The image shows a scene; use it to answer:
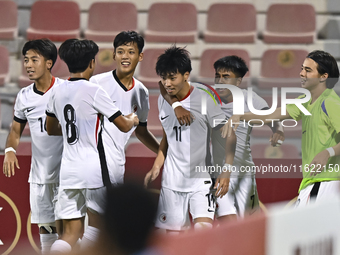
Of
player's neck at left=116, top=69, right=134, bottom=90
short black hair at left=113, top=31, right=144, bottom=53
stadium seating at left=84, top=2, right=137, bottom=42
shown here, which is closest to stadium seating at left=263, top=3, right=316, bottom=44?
stadium seating at left=84, top=2, right=137, bottom=42

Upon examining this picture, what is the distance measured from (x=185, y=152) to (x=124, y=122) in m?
0.49

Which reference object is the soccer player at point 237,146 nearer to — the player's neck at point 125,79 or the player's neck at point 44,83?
the player's neck at point 125,79

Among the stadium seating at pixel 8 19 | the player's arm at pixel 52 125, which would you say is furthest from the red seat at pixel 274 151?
the stadium seating at pixel 8 19

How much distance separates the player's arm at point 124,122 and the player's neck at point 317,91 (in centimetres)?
118

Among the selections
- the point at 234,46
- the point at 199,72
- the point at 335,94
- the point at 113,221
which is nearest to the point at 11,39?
the point at 199,72

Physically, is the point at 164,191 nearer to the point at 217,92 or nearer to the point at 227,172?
the point at 227,172

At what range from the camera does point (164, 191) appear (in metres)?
3.48

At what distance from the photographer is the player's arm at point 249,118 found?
3.41 metres

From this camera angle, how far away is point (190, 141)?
3.42 m

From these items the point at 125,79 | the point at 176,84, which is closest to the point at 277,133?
the point at 176,84

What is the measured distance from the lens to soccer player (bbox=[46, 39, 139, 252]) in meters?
3.21

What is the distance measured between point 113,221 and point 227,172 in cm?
249

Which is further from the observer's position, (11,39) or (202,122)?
(11,39)

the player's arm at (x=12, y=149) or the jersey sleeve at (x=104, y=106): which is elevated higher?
the jersey sleeve at (x=104, y=106)
